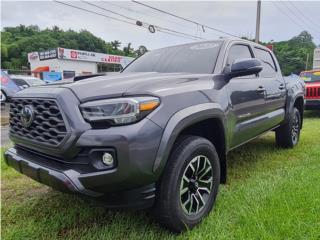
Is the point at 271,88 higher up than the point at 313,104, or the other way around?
the point at 271,88

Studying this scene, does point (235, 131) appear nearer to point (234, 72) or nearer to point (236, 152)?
point (234, 72)

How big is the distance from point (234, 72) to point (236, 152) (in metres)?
2.32

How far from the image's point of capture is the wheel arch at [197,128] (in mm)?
2156

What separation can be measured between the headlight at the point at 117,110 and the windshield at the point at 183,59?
1.26m

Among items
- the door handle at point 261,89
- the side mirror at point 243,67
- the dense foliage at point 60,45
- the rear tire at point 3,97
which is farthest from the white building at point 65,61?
the side mirror at point 243,67

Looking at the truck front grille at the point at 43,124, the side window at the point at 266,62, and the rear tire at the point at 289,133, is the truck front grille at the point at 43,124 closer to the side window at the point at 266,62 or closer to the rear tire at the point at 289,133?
the side window at the point at 266,62

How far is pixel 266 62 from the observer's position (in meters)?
4.70

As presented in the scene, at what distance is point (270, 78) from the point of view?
4.44m

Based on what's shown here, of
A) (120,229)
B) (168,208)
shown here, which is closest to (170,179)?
(168,208)

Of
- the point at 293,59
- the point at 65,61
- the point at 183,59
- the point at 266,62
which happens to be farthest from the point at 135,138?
the point at 293,59

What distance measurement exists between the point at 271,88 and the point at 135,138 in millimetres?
2922

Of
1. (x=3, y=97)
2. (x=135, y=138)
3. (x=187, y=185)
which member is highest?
(x=135, y=138)

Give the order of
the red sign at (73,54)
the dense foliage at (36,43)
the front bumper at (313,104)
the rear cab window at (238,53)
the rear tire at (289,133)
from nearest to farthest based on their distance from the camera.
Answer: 1. the rear cab window at (238,53)
2. the rear tire at (289,133)
3. the front bumper at (313,104)
4. the red sign at (73,54)
5. the dense foliage at (36,43)

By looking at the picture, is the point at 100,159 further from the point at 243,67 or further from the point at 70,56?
the point at 70,56
